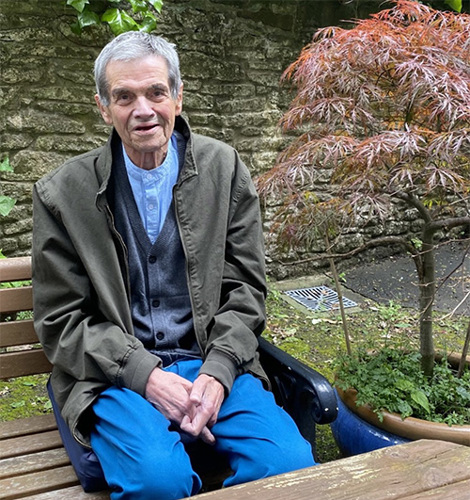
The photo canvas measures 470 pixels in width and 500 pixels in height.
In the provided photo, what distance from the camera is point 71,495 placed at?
1542 millimetres

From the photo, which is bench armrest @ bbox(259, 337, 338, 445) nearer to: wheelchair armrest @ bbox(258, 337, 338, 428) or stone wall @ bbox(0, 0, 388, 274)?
wheelchair armrest @ bbox(258, 337, 338, 428)

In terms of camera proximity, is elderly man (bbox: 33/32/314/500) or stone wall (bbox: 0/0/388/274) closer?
elderly man (bbox: 33/32/314/500)

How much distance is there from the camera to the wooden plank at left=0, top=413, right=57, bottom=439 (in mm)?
1856

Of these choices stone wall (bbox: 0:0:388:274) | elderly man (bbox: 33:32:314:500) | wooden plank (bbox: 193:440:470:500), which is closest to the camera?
wooden plank (bbox: 193:440:470:500)

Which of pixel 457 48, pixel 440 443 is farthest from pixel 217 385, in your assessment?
pixel 457 48

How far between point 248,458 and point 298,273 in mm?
3415

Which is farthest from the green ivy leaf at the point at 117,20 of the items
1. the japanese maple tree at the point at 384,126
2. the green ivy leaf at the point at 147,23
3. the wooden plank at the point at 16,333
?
the wooden plank at the point at 16,333

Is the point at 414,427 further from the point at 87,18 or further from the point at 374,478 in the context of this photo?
the point at 87,18

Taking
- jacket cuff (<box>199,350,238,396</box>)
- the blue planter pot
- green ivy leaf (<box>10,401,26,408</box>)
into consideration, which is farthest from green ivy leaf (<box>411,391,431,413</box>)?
green ivy leaf (<box>10,401,26,408</box>)

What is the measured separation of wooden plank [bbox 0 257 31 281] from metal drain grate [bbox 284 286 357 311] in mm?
2680

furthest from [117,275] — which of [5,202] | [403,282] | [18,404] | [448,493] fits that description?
[403,282]

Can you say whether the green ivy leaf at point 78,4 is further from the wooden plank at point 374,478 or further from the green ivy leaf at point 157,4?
the wooden plank at point 374,478

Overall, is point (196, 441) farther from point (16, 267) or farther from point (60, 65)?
point (60, 65)

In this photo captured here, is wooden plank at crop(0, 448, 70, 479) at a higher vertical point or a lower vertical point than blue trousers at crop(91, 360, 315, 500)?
lower
